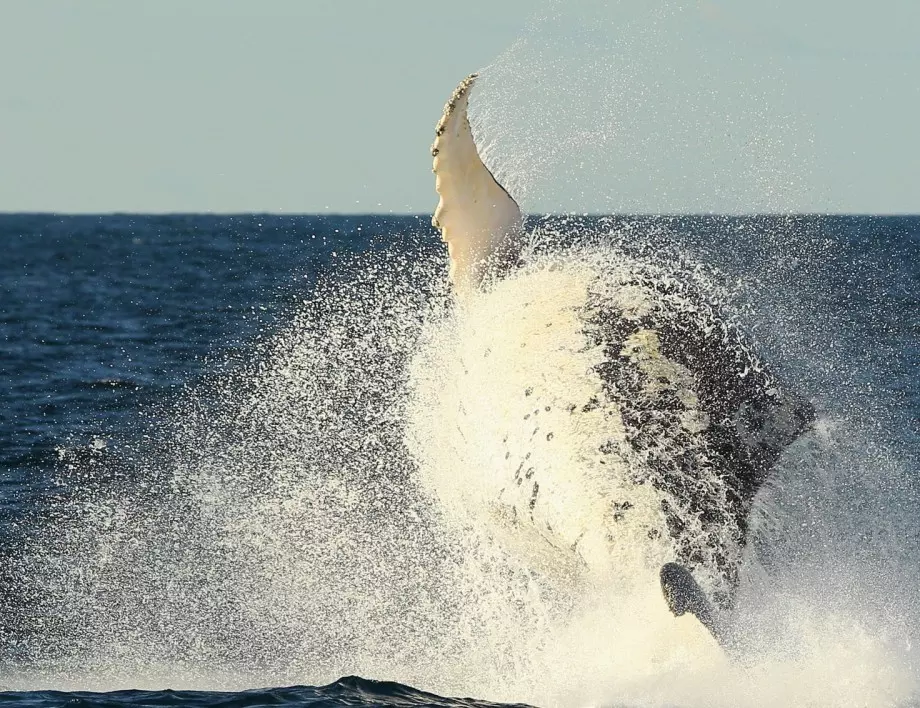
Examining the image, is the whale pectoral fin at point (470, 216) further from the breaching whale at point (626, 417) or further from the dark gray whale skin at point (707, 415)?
the dark gray whale skin at point (707, 415)

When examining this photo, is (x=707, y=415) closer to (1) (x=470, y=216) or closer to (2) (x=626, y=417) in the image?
(2) (x=626, y=417)

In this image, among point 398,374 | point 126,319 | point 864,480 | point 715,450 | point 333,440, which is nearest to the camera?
point 715,450

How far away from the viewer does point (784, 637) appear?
10359 mm

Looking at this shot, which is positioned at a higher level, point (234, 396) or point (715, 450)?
point (234, 396)

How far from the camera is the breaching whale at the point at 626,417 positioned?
32.4 feet

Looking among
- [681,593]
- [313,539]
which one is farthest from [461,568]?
[681,593]

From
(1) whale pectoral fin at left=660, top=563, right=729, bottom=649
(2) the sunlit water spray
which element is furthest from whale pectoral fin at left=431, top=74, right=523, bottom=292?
(1) whale pectoral fin at left=660, top=563, right=729, bottom=649

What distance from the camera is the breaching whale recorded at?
988 centimetres

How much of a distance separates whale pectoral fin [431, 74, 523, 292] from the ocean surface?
0.43 m

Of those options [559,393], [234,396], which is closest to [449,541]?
[559,393]

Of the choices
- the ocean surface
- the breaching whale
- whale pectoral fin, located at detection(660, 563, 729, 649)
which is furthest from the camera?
the ocean surface

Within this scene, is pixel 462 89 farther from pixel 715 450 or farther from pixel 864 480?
pixel 864 480

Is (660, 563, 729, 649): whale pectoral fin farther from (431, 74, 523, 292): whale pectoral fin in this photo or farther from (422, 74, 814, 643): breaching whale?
(431, 74, 523, 292): whale pectoral fin

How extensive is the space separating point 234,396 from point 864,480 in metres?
11.1
